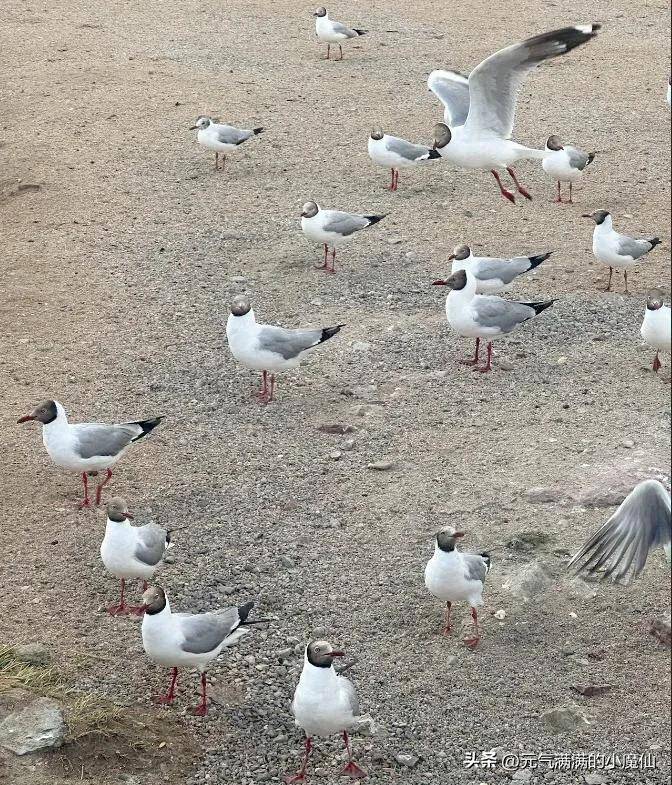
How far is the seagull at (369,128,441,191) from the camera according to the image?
11.4 m

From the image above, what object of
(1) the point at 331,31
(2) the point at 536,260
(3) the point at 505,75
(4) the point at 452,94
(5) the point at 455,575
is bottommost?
(1) the point at 331,31

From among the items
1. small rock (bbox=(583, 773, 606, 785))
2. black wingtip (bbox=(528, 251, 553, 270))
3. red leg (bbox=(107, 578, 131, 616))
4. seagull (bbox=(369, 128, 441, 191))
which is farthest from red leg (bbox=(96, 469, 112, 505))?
seagull (bbox=(369, 128, 441, 191))

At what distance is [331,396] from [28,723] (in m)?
3.55

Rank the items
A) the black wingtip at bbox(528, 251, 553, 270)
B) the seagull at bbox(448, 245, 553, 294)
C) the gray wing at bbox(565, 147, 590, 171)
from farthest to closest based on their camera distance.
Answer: the gray wing at bbox(565, 147, 590, 171), the black wingtip at bbox(528, 251, 553, 270), the seagull at bbox(448, 245, 553, 294)

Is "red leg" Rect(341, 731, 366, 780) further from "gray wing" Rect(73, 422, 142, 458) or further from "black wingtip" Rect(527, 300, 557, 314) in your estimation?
"black wingtip" Rect(527, 300, 557, 314)

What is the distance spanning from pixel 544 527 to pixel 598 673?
1.16 metres

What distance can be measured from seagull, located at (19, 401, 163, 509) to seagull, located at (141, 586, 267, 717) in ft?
5.38

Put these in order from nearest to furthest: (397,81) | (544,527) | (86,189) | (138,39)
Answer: (544,527), (86,189), (397,81), (138,39)

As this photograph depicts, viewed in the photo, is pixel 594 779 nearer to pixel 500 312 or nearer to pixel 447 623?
pixel 447 623

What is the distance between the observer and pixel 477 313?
27.7 feet

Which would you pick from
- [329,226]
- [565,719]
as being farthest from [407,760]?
[329,226]

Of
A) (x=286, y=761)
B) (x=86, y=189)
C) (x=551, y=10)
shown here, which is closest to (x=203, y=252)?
(x=86, y=189)

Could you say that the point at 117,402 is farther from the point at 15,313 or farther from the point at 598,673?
the point at 598,673

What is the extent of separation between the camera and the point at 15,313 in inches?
374
